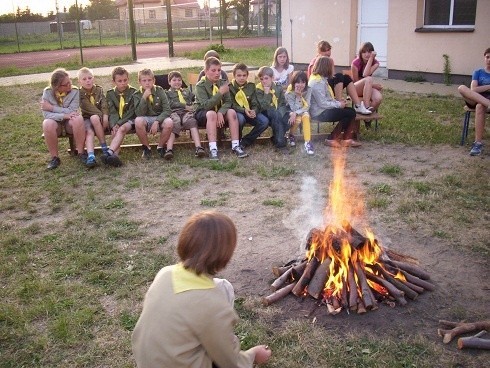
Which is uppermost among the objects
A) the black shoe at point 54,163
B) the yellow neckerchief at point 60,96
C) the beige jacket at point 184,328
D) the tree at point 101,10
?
the tree at point 101,10

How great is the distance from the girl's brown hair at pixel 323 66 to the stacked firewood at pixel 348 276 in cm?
454

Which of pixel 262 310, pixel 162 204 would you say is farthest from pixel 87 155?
pixel 262 310

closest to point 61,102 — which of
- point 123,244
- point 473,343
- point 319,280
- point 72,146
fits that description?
point 72,146

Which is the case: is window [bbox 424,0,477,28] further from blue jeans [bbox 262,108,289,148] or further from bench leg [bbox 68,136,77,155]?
bench leg [bbox 68,136,77,155]

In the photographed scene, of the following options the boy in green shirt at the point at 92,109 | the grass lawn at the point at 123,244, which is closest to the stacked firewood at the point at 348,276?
the grass lawn at the point at 123,244

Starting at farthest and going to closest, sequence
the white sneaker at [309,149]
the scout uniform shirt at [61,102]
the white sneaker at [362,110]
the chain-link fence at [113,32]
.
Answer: the chain-link fence at [113,32] → the white sneaker at [362,110] → the white sneaker at [309,149] → the scout uniform shirt at [61,102]

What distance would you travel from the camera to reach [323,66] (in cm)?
791

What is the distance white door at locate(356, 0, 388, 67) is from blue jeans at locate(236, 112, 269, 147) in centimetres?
804

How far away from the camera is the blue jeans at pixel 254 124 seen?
7.77 m

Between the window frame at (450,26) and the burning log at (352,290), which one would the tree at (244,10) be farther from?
the burning log at (352,290)

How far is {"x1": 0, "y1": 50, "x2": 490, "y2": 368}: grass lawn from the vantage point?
327 centimetres

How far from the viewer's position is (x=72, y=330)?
11.6 feet

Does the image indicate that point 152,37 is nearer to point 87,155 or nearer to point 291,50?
point 291,50

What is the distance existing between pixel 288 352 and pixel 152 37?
40982mm
